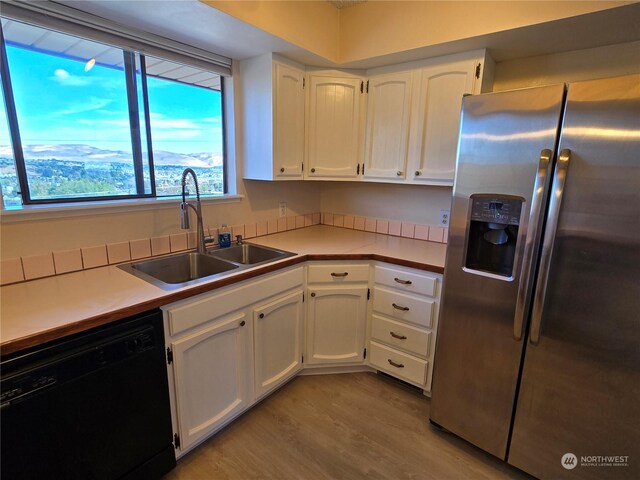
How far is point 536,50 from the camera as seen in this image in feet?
6.02

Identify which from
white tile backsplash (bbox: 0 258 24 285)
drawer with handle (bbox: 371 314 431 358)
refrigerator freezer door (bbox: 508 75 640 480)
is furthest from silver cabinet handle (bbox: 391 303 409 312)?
white tile backsplash (bbox: 0 258 24 285)

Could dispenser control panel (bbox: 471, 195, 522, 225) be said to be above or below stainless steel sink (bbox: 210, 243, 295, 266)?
above

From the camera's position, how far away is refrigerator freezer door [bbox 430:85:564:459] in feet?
4.29

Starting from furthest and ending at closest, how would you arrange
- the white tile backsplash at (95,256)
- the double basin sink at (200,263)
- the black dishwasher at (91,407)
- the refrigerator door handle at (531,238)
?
the double basin sink at (200,263) < the white tile backsplash at (95,256) < the refrigerator door handle at (531,238) < the black dishwasher at (91,407)

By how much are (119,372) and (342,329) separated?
1.33m

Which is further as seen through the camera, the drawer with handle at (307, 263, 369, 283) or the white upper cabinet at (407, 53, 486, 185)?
the drawer with handle at (307, 263, 369, 283)

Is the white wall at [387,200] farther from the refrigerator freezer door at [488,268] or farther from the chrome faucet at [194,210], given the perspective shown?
the chrome faucet at [194,210]

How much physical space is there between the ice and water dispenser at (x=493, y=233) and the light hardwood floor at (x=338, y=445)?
39.0 inches

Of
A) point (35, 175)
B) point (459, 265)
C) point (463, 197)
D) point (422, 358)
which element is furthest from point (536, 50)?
point (35, 175)

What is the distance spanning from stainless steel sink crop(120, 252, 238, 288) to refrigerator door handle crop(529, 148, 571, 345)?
1.42m

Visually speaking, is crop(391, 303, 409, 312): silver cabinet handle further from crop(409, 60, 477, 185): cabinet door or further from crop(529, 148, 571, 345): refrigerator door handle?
crop(409, 60, 477, 185): cabinet door

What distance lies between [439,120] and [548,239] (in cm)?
105

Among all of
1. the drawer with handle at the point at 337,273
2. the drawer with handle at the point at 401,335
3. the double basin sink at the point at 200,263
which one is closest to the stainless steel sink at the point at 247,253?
the double basin sink at the point at 200,263

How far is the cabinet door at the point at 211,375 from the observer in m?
1.48
